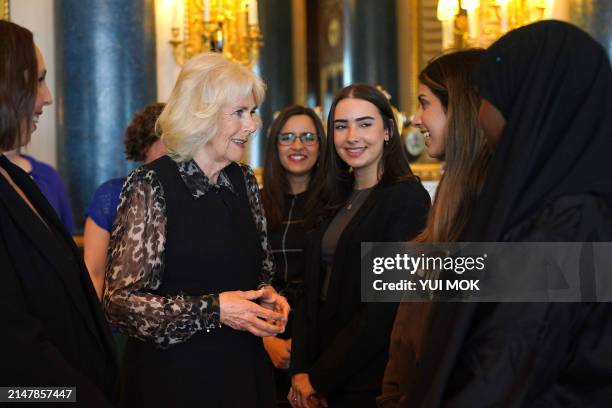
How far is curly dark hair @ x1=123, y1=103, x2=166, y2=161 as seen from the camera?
414cm

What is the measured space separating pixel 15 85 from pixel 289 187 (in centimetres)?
240

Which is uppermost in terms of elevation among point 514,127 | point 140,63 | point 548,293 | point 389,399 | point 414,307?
point 140,63

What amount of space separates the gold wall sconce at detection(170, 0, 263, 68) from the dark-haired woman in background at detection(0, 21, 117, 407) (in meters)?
4.44

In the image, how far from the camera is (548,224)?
162 cm

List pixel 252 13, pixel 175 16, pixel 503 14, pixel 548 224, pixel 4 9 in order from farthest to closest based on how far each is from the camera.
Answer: pixel 252 13, pixel 175 16, pixel 4 9, pixel 503 14, pixel 548 224

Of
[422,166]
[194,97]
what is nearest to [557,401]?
[194,97]

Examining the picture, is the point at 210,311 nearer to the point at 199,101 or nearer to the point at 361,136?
the point at 199,101

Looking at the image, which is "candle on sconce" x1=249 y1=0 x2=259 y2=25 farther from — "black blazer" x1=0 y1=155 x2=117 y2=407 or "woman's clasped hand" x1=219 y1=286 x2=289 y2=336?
"black blazer" x1=0 y1=155 x2=117 y2=407

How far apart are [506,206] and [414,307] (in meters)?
0.94

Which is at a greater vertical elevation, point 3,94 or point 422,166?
point 3,94

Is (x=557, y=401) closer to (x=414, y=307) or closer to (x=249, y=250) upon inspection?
(x=414, y=307)

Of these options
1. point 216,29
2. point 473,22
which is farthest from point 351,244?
point 216,29

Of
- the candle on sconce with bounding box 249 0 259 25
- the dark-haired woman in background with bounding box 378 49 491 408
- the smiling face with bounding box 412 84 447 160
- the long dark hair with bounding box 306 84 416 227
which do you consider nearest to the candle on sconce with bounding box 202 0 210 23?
the candle on sconce with bounding box 249 0 259 25

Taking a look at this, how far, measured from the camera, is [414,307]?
8.34 feet
